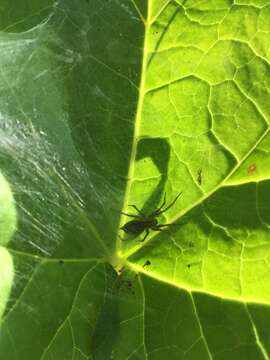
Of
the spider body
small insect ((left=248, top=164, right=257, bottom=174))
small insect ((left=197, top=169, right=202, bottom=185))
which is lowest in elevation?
the spider body

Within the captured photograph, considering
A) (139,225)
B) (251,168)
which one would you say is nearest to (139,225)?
(139,225)

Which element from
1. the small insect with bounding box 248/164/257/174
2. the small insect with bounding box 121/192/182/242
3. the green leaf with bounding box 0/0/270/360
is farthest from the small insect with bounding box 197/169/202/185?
the small insect with bounding box 248/164/257/174

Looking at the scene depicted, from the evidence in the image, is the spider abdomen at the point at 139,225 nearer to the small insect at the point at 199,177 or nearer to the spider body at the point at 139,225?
the spider body at the point at 139,225

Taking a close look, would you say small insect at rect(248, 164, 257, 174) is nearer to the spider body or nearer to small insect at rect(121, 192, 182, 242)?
small insect at rect(121, 192, 182, 242)

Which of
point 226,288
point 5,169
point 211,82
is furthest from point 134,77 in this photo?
point 226,288

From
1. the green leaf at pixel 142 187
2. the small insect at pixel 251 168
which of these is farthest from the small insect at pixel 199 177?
the small insect at pixel 251 168

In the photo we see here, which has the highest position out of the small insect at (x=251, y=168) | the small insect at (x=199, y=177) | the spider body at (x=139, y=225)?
the small insect at (x=251, y=168)

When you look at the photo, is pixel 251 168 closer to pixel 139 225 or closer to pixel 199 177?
pixel 199 177

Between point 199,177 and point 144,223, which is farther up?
point 199,177
